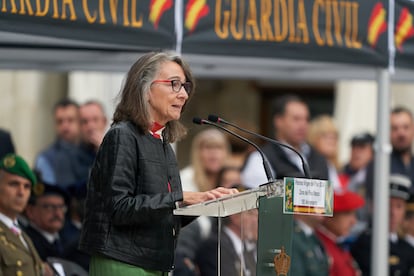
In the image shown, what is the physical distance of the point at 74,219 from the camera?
10422mm

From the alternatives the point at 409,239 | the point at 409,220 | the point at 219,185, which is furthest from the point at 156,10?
the point at 409,220

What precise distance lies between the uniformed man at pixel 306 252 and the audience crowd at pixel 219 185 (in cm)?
1

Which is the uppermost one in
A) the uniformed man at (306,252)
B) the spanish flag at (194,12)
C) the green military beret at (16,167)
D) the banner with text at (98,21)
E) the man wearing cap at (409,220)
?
the spanish flag at (194,12)

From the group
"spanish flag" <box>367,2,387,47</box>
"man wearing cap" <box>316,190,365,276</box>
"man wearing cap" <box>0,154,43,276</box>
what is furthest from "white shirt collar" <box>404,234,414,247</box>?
"man wearing cap" <box>0,154,43,276</box>

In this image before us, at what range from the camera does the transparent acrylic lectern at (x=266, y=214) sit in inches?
251

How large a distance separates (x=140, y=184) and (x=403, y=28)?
10.8 feet

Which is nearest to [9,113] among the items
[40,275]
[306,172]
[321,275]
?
[321,275]

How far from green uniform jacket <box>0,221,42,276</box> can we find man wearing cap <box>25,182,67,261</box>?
1221mm

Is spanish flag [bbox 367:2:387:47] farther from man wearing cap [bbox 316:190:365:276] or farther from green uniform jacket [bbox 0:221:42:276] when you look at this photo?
green uniform jacket [bbox 0:221:42:276]

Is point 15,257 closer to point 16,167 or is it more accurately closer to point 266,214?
point 16,167

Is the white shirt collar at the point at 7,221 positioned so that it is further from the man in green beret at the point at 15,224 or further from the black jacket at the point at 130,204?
the black jacket at the point at 130,204

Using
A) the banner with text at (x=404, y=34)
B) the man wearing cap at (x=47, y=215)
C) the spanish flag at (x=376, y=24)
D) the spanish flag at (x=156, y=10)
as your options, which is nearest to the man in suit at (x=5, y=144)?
the man wearing cap at (x=47, y=215)

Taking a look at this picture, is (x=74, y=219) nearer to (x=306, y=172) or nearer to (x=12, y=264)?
(x=12, y=264)

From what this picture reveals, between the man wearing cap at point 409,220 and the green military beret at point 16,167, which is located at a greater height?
the green military beret at point 16,167
